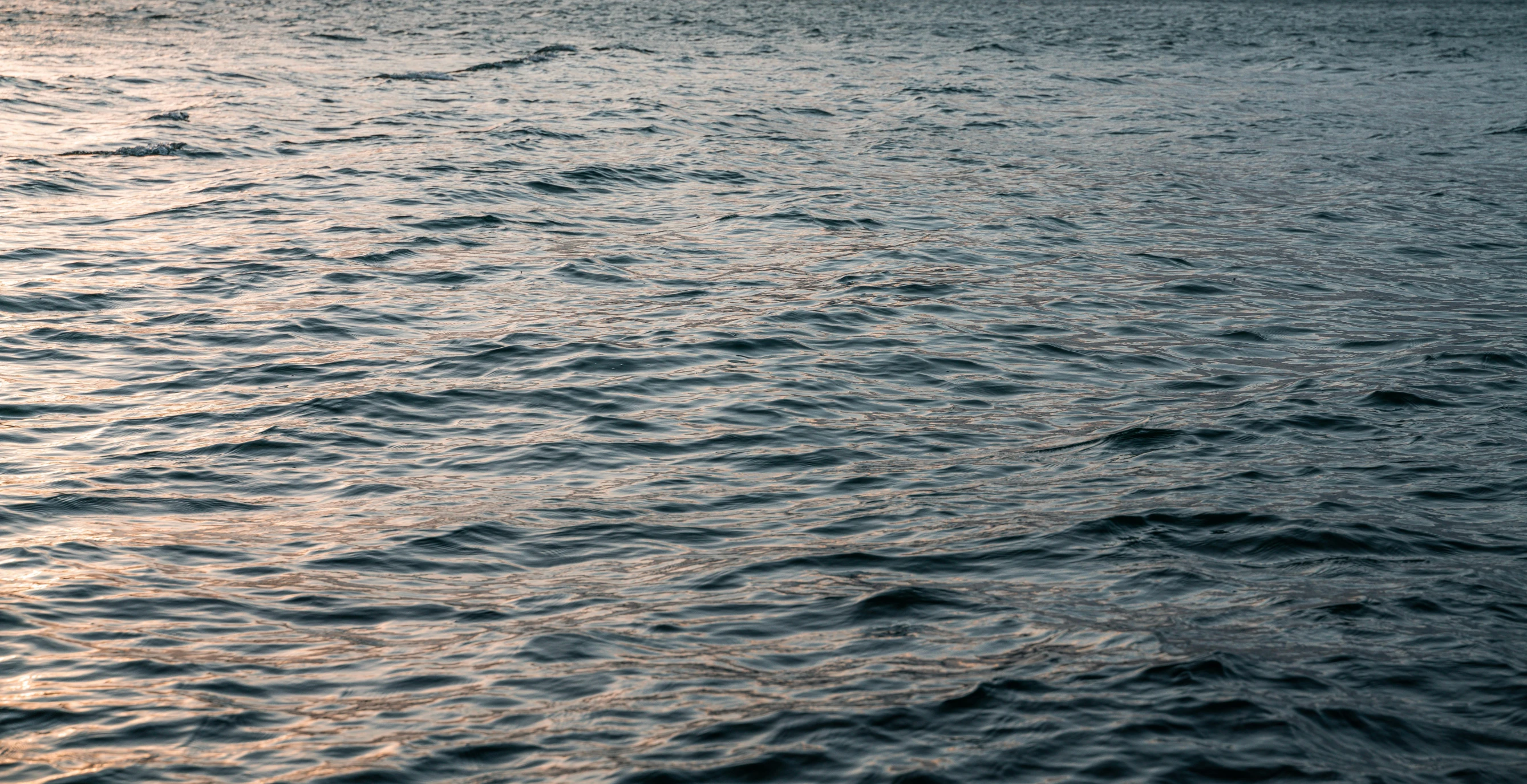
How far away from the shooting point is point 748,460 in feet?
46.9

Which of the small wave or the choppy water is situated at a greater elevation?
the small wave

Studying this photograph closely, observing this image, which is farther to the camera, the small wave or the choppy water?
the small wave

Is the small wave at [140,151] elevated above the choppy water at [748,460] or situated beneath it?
elevated above

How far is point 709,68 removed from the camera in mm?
47656

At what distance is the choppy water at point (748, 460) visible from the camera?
9.39 metres

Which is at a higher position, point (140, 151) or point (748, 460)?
point (140, 151)

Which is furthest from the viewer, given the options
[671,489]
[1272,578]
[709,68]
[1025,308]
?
[709,68]

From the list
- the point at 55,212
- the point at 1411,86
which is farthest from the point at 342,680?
the point at 1411,86

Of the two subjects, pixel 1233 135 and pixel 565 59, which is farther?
pixel 565 59

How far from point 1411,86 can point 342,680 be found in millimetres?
46688

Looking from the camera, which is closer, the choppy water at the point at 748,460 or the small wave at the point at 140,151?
the choppy water at the point at 748,460

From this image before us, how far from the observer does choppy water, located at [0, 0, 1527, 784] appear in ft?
30.8

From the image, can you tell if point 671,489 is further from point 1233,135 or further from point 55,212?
point 1233,135

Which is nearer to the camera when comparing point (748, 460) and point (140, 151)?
point (748, 460)
